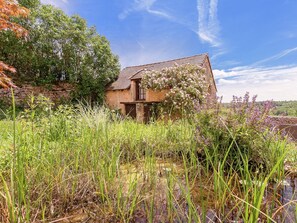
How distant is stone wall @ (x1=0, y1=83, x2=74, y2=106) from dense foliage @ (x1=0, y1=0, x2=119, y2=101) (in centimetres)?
57

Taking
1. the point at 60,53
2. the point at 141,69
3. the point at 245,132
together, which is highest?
the point at 60,53

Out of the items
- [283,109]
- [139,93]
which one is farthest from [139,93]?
[283,109]

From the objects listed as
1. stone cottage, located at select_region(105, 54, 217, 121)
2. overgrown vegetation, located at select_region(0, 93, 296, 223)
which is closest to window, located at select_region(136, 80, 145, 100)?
stone cottage, located at select_region(105, 54, 217, 121)

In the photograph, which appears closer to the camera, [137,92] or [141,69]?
[137,92]

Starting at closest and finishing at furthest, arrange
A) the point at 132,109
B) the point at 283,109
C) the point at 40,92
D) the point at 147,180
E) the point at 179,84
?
1. the point at 147,180
2. the point at 283,109
3. the point at 179,84
4. the point at 132,109
5. the point at 40,92

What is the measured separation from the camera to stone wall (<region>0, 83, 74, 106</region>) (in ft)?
50.4

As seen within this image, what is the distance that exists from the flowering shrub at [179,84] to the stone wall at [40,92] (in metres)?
8.05

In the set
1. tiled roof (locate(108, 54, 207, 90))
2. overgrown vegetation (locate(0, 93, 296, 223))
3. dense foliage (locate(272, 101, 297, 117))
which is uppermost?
tiled roof (locate(108, 54, 207, 90))

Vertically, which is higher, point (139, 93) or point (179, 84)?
point (179, 84)

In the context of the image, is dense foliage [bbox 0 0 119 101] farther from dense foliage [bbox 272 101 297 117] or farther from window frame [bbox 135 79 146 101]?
dense foliage [bbox 272 101 297 117]

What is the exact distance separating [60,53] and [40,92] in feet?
12.8

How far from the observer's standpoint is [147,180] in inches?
79.4

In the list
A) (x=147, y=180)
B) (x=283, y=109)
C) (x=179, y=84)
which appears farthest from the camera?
(x=179, y=84)

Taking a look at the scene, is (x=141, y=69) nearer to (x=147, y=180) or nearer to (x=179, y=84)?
(x=179, y=84)
